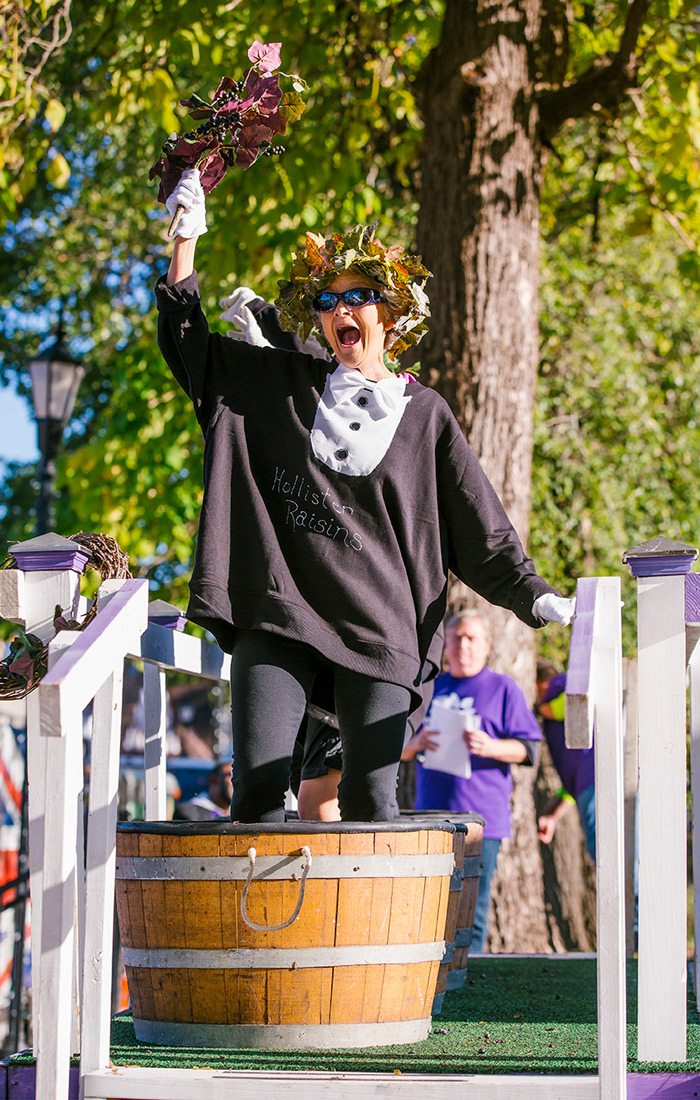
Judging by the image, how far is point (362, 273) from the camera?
3.39 metres

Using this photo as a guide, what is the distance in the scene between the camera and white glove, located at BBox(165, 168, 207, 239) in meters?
3.21

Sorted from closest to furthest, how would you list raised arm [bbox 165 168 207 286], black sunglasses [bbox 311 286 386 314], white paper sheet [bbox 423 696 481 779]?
raised arm [bbox 165 168 207 286]
black sunglasses [bbox 311 286 386 314]
white paper sheet [bbox 423 696 481 779]

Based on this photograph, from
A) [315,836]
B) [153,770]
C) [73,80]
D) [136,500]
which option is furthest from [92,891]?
[73,80]

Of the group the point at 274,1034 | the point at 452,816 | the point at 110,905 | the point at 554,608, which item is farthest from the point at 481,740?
the point at 110,905

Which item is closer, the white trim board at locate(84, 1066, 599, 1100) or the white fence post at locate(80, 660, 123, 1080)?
the white trim board at locate(84, 1066, 599, 1100)

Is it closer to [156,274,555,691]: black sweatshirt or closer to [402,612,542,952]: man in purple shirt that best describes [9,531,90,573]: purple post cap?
[156,274,555,691]: black sweatshirt

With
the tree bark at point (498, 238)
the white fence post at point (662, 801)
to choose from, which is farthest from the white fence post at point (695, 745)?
the tree bark at point (498, 238)

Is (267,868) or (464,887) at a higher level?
(267,868)

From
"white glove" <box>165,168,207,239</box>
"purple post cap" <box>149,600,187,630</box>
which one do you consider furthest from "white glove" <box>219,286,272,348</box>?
"purple post cap" <box>149,600,187,630</box>

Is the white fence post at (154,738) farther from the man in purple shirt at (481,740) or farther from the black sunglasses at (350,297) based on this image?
the man in purple shirt at (481,740)

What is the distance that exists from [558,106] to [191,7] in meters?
2.00

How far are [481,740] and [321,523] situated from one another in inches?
95.4

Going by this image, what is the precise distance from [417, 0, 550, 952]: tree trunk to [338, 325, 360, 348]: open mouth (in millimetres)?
2712

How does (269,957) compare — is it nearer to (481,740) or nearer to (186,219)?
(186,219)
